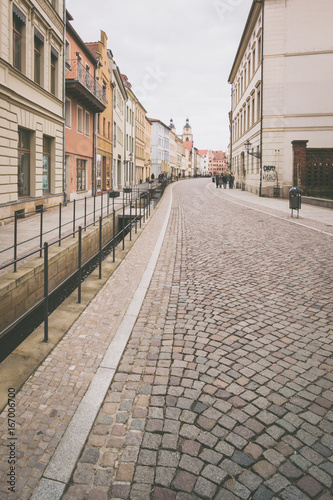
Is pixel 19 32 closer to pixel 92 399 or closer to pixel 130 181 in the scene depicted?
pixel 92 399

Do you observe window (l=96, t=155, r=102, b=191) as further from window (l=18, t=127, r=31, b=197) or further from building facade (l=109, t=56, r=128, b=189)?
window (l=18, t=127, r=31, b=197)

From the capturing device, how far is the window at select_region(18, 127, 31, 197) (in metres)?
15.0

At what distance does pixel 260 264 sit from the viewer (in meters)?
8.27

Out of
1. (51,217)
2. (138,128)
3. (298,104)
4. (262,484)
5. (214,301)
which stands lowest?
(262,484)

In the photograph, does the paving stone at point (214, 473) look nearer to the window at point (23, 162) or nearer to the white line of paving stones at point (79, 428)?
the white line of paving stones at point (79, 428)

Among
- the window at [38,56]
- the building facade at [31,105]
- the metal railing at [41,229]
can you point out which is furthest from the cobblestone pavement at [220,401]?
the window at [38,56]

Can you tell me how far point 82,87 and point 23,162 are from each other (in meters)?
8.37

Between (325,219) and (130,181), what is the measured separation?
119 ft

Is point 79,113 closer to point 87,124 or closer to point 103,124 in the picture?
point 87,124

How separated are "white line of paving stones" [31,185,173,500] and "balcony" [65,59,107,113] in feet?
63.6

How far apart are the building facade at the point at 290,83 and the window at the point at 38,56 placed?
18.1m

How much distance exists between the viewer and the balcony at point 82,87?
833 inches

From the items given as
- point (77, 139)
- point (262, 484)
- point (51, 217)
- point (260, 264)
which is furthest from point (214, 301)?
point (77, 139)

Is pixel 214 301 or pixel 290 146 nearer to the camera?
pixel 214 301
